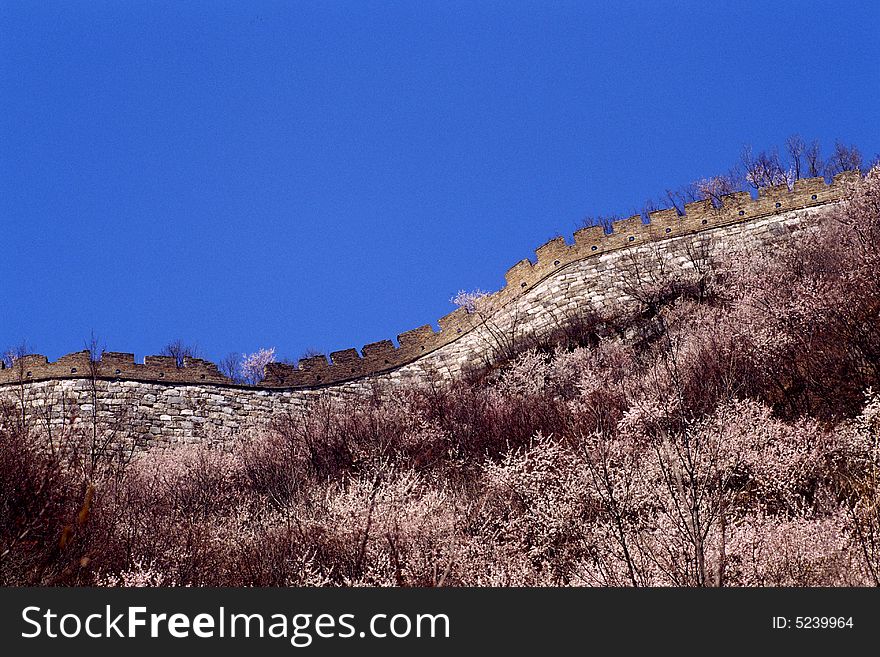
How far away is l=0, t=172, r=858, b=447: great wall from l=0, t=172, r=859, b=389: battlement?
0.10 feet

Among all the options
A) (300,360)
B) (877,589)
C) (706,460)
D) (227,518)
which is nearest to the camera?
(877,589)

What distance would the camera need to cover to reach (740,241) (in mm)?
24109

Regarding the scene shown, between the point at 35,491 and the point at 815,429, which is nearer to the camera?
the point at 815,429

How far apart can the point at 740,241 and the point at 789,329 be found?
30.0 feet

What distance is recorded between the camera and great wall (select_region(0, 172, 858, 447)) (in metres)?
23.9

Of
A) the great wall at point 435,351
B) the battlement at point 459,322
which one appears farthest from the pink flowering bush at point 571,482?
the battlement at point 459,322

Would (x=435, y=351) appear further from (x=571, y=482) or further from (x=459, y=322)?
(x=571, y=482)

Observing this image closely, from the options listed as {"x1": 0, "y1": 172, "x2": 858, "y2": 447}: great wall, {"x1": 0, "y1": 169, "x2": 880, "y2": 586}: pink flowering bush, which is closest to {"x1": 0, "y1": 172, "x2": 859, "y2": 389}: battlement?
{"x1": 0, "y1": 172, "x2": 858, "y2": 447}: great wall

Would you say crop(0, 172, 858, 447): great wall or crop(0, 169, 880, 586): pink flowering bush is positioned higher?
crop(0, 172, 858, 447): great wall

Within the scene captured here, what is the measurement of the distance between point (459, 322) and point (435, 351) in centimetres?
116

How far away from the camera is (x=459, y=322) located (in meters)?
26.6

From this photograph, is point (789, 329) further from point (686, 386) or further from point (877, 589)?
point (877, 589)

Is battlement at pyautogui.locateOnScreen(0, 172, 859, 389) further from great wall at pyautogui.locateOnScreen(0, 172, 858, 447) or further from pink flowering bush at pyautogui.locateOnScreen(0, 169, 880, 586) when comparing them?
pink flowering bush at pyautogui.locateOnScreen(0, 169, 880, 586)

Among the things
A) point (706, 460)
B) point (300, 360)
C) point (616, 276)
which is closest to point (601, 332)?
point (616, 276)
